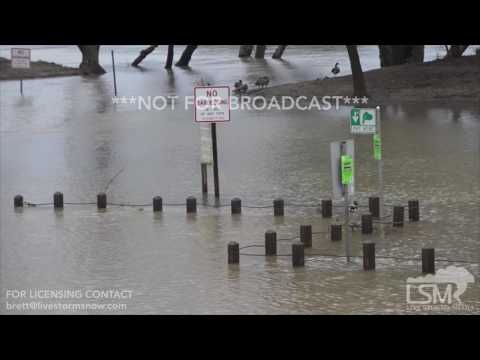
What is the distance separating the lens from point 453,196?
1986 centimetres

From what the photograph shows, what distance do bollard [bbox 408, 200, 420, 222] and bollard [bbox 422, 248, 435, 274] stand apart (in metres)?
3.65

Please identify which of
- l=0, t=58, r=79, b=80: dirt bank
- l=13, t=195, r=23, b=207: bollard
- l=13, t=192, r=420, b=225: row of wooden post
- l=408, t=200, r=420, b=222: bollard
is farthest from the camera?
l=0, t=58, r=79, b=80: dirt bank

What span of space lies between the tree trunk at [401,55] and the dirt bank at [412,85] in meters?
2.70

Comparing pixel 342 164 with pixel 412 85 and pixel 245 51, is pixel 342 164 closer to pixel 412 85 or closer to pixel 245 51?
pixel 412 85

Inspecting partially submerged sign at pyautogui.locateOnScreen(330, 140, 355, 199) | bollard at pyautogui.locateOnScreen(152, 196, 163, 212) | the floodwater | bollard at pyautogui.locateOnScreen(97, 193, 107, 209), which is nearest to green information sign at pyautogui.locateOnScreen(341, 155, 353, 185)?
partially submerged sign at pyautogui.locateOnScreen(330, 140, 355, 199)

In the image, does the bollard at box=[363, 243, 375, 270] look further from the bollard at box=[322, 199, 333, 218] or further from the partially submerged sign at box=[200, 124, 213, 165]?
the partially submerged sign at box=[200, 124, 213, 165]

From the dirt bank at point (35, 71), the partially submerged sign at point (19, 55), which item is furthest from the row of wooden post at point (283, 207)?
the dirt bank at point (35, 71)

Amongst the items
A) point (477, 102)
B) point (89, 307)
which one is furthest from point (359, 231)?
point (477, 102)

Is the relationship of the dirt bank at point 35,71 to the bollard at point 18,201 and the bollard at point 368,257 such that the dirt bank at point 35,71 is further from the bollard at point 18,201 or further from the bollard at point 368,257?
the bollard at point 368,257

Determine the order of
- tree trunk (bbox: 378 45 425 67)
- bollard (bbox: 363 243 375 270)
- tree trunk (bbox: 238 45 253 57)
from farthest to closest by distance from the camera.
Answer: tree trunk (bbox: 238 45 253 57) < tree trunk (bbox: 378 45 425 67) < bollard (bbox: 363 243 375 270)

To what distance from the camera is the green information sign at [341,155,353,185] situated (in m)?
14.6

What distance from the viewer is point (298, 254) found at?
14.8 metres

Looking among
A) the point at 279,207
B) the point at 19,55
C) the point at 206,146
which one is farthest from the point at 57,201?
the point at 19,55

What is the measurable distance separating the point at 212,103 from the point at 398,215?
473 centimetres
